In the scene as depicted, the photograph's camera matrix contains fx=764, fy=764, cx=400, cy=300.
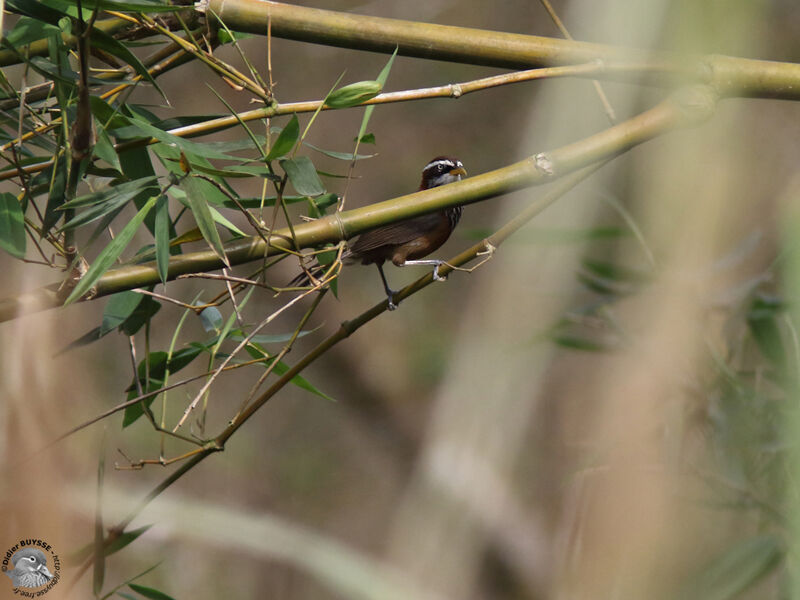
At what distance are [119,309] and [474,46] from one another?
1.58 ft

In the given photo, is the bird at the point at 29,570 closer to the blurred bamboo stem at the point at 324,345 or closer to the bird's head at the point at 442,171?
the blurred bamboo stem at the point at 324,345

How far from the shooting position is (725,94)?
817 mm

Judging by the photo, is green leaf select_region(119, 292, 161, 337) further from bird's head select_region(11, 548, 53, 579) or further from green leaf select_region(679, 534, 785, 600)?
green leaf select_region(679, 534, 785, 600)

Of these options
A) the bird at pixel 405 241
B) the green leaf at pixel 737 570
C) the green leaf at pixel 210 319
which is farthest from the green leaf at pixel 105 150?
the green leaf at pixel 737 570

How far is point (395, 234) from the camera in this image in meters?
1.35

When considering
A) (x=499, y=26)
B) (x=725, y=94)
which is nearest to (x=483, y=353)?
(x=499, y=26)

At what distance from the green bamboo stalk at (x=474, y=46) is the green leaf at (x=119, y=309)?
32 cm

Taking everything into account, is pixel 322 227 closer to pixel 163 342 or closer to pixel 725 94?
A: pixel 725 94

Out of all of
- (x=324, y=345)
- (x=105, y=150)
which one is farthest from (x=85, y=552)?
(x=105, y=150)

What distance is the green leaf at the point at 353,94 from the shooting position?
27.9 inches

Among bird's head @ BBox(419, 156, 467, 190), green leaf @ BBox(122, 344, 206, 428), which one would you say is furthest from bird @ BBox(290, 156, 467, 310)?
green leaf @ BBox(122, 344, 206, 428)

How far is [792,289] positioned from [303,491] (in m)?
3.12

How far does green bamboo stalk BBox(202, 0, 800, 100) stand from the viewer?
75 centimetres

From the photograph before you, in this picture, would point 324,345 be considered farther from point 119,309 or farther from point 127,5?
point 127,5
